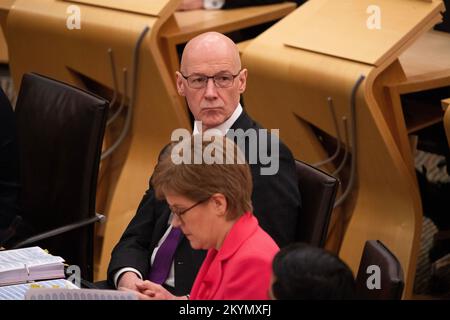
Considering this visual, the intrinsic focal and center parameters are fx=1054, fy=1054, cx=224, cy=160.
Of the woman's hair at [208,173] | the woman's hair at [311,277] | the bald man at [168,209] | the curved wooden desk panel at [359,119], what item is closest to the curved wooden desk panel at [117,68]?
the curved wooden desk panel at [359,119]

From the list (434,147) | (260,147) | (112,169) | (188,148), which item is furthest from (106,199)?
(188,148)

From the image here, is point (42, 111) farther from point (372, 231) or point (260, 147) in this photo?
point (372, 231)

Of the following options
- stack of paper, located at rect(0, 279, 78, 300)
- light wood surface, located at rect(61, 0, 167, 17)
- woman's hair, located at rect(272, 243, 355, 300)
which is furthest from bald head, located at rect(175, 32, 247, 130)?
light wood surface, located at rect(61, 0, 167, 17)

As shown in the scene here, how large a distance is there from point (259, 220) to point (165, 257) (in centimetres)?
30

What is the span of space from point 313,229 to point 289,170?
17 centimetres

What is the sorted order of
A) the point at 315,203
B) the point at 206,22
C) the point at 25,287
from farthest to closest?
the point at 206,22 → the point at 315,203 → the point at 25,287

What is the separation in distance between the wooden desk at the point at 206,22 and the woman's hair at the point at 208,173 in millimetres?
1885

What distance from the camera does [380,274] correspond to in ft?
7.11

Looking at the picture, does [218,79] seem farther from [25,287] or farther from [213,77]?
[25,287]

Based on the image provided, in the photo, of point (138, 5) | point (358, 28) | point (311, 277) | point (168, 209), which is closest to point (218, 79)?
point (168, 209)

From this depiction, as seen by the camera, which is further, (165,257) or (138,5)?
(138,5)

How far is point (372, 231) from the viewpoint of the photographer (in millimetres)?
3641

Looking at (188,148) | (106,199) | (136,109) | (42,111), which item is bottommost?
(106,199)

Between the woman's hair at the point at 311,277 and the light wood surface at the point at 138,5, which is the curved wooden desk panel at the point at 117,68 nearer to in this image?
the light wood surface at the point at 138,5
